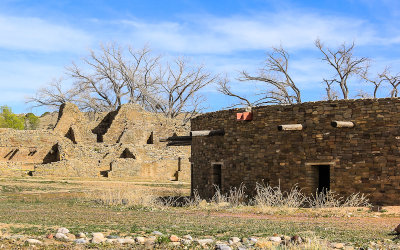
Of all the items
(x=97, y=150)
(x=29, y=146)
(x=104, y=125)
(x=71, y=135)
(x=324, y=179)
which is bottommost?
(x=324, y=179)

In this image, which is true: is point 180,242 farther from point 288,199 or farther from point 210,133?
point 210,133

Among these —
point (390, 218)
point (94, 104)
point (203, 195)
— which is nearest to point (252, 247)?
point (390, 218)

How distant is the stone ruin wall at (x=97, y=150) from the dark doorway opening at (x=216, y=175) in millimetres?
14713

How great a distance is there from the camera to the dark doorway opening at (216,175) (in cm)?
1787

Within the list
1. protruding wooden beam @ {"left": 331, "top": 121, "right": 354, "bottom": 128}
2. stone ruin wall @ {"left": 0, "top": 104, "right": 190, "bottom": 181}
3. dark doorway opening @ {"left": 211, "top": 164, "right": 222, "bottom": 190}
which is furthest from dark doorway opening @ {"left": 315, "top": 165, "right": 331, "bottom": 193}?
stone ruin wall @ {"left": 0, "top": 104, "right": 190, "bottom": 181}

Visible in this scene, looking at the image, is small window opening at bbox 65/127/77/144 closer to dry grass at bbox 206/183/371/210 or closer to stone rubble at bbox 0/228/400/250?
dry grass at bbox 206/183/371/210

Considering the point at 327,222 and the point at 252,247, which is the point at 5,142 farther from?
the point at 252,247

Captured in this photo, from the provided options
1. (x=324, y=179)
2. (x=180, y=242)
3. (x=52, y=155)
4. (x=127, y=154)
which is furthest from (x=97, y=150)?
(x=180, y=242)

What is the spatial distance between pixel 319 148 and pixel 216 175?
13.6 feet

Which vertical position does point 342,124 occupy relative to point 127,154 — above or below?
above

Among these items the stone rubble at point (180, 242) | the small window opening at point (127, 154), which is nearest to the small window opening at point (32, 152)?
the small window opening at point (127, 154)

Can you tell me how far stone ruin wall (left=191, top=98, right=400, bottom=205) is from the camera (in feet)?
47.7

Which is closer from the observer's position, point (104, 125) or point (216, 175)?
point (216, 175)

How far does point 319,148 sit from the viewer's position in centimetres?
1523
